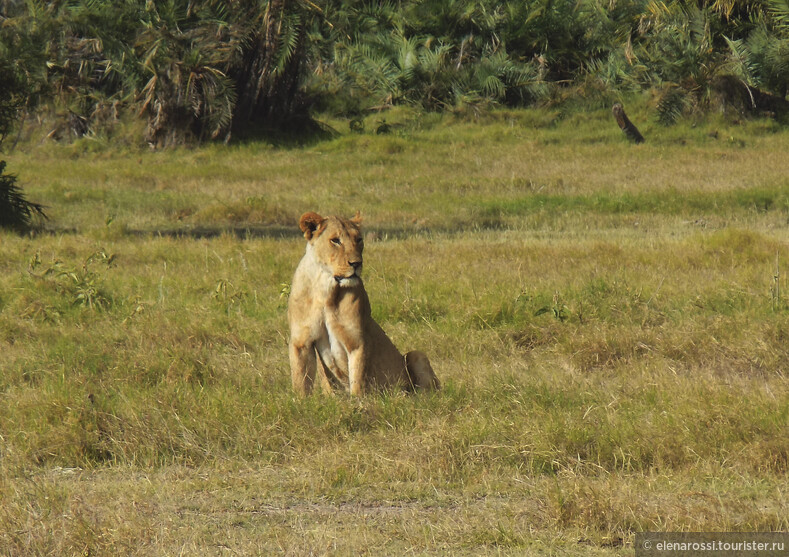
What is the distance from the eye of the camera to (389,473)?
180 inches

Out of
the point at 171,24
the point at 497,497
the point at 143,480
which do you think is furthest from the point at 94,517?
the point at 171,24

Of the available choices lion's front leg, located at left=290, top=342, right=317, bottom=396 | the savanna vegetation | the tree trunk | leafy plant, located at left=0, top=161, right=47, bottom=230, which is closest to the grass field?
the savanna vegetation

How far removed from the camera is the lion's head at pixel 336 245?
5078 mm

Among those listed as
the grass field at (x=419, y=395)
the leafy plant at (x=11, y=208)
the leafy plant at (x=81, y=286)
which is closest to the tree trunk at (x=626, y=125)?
the grass field at (x=419, y=395)

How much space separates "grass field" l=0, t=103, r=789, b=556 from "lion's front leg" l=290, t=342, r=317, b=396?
16 centimetres

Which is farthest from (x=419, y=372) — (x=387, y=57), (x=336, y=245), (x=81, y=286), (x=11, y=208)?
(x=387, y=57)

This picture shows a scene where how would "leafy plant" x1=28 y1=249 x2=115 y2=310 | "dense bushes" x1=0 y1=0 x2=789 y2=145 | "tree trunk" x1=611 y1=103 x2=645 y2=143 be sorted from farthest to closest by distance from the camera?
"dense bushes" x1=0 y1=0 x2=789 y2=145, "tree trunk" x1=611 y1=103 x2=645 y2=143, "leafy plant" x1=28 y1=249 x2=115 y2=310

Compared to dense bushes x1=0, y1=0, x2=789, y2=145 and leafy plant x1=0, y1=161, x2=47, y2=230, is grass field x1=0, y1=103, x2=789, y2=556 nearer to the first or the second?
leafy plant x1=0, y1=161, x2=47, y2=230

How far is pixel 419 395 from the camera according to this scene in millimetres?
5457

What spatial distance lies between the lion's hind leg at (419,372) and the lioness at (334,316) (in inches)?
11.6

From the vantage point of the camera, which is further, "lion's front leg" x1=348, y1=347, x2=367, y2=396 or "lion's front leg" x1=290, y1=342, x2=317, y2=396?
"lion's front leg" x1=290, y1=342, x2=317, y2=396

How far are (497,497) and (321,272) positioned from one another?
153 cm

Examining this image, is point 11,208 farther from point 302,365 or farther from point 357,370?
point 357,370

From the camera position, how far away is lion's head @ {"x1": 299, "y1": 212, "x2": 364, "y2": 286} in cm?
508
